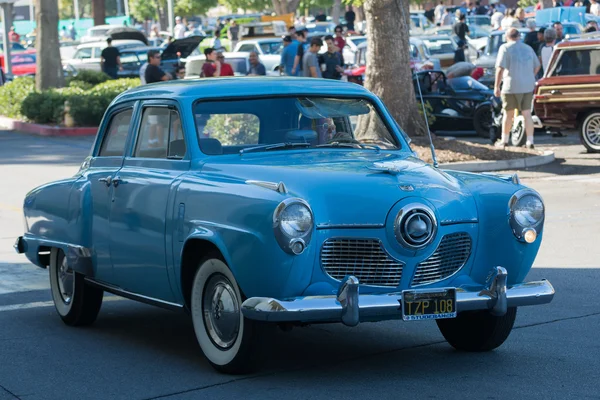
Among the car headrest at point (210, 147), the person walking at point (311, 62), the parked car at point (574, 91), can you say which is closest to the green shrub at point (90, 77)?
the person walking at point (311, 62)

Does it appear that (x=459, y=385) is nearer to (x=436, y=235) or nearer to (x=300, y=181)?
(x=436, y=235)

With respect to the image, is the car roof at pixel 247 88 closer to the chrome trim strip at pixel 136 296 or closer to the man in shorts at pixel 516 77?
the chrome trim strip at pixel 136 296

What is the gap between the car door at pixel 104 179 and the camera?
7840 mm

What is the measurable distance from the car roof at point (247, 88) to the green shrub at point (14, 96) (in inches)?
827

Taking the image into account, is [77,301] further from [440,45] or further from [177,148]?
[440,45]

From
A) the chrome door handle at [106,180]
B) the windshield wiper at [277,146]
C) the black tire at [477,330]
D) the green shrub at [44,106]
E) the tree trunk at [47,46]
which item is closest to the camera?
the black tire at [477,330]

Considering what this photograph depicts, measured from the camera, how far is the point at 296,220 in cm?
616

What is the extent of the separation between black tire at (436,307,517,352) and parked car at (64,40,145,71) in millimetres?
36514

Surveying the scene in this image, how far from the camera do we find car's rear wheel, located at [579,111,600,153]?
64.3 feet

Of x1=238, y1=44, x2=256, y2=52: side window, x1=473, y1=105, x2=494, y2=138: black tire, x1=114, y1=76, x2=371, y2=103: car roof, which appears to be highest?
x1=114, y1=76, x2=371, y2=103: car roof

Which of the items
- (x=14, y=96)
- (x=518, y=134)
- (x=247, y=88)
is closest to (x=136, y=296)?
(x=247, y=88)

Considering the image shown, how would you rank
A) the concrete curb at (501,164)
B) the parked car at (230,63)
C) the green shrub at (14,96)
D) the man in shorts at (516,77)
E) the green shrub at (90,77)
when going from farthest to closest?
the parked car at (230,63) < the green shrub at (90,77) < the green shrub at (14,96) < the man in shorts at (516,77) < the concrete curb at (501,164)

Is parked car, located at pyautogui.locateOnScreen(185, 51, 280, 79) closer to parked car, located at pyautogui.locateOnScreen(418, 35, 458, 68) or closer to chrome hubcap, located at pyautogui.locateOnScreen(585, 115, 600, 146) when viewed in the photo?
parked car, located at pyautogui.locateOnScreen(418, 35, 458, 68)

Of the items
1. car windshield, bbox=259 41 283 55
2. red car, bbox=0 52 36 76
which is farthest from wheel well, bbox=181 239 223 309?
red car, bbox=0 52 36 76
